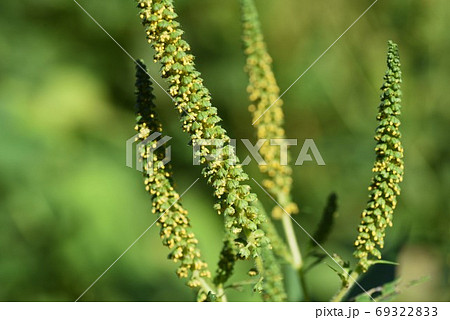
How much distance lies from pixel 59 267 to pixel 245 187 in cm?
300

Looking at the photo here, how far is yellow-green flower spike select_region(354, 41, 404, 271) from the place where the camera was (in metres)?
1.94

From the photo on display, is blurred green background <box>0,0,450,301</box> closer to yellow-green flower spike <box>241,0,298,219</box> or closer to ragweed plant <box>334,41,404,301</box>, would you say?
yellow-green flower spike <box>241,0,298,219</box>

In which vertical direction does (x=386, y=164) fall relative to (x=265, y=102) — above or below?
below

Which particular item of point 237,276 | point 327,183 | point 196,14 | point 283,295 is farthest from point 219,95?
point 283,295

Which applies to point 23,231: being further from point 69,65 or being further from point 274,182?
A: point 274,182

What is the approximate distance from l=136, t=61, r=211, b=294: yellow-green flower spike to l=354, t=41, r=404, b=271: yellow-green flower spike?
73 cm

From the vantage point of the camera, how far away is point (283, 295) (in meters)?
2.47

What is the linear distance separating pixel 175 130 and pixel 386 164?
3.64 metres

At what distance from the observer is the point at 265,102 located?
9.15 ft

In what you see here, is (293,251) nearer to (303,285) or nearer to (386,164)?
(303,285)

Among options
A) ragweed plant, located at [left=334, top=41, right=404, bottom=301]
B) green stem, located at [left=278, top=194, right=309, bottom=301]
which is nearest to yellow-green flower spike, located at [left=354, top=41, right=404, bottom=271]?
ragweed plant, located at [left=334, top=41, right=404, bottom=301]

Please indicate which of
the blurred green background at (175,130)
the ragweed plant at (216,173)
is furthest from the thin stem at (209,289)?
the blurred green background at (175,130)

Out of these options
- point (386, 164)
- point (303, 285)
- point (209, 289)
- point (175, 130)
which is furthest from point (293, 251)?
point (175, 130)

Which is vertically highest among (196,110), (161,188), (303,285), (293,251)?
(196,110)
